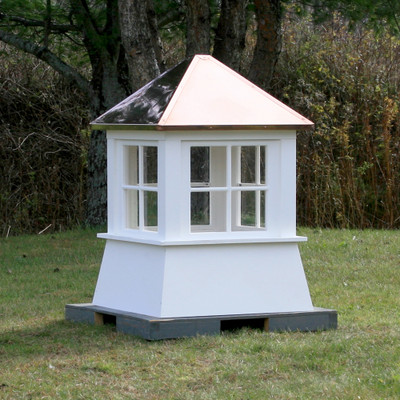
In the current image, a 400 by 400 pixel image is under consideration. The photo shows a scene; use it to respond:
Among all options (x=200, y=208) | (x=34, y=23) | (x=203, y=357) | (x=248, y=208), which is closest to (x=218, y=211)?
(x=200, y=208)

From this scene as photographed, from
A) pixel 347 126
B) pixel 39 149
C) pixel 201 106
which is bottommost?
pixel 39 149

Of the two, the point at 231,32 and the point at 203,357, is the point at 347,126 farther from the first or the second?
the point at 203,357

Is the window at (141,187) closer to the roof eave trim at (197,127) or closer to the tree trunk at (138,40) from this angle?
the roof eave trim at (197,127)

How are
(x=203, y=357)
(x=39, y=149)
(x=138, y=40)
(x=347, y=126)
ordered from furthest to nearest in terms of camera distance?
1. (x=39, y=149)
2. (x=347, y=126)
3. (x=138, y=40)
4. (x=203, y=357)

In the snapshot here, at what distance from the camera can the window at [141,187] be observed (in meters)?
5.99

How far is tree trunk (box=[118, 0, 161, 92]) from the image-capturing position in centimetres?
952

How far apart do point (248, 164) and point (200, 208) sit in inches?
19.4

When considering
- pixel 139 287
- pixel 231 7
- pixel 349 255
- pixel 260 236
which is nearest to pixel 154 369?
pixel 139 287

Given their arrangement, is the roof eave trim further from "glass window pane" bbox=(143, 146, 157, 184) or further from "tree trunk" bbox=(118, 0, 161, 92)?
"tree trunk" bbox=(118, 0, 161, 92)

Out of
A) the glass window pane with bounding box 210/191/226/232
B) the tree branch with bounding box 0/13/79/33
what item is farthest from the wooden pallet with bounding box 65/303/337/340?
the tree branch with bounding box 0/13/79/33

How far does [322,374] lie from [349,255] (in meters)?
4.80

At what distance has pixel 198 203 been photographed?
6.32 metres

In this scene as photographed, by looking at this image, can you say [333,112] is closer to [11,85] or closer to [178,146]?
[11,85]

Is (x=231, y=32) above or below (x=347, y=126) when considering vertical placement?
above
